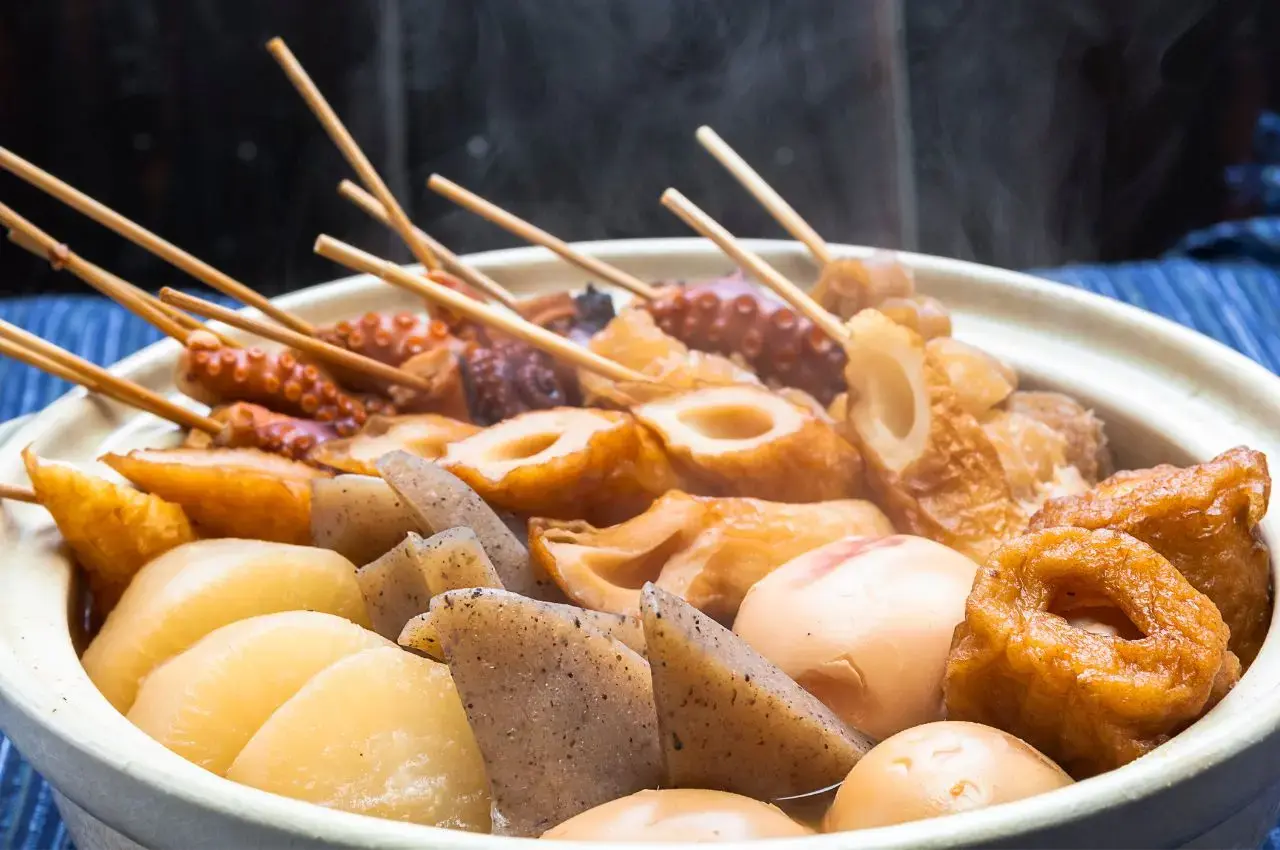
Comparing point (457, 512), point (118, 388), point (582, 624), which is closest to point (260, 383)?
point (118, 388)

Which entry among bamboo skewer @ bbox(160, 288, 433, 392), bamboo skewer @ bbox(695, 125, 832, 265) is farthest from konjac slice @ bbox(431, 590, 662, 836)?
bamboo skewer @ bbox(695, 125, 832, 265)

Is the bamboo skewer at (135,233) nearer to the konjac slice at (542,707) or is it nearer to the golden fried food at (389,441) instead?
the golden fried food at (389,441)

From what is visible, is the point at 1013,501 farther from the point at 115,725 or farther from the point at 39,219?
the point at 39,219

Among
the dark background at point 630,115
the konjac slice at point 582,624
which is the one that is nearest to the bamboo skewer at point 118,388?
the konjac slice at point 582,624

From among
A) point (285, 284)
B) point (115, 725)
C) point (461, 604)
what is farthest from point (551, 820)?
point (285, 284)

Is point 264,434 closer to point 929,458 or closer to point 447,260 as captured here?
point 447,260

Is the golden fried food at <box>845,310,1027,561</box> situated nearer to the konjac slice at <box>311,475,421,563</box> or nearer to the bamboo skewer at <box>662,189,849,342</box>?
the bamboo skewer at <box>662,189,849,342</box>
